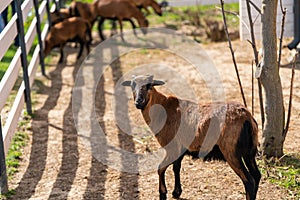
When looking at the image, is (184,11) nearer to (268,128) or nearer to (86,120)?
(86,120)

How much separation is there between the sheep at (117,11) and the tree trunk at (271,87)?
19.7 ft

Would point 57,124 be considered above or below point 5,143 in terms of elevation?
below

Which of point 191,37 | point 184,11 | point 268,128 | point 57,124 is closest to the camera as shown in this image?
point 268,128

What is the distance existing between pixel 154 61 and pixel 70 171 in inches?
156

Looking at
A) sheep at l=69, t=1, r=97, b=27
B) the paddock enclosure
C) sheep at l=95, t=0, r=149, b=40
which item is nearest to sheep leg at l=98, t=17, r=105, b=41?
sheep at l=95, t=0, r=149, b=40

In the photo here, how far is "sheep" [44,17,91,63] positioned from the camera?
32.4ft

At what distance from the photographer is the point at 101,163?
6.09m

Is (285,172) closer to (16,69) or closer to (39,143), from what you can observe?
(39,143)

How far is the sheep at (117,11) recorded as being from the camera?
1123 centimetres

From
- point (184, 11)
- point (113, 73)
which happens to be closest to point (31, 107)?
point (113, 73)

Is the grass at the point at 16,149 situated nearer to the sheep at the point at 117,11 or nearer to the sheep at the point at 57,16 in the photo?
the sheep at the point at 57,16

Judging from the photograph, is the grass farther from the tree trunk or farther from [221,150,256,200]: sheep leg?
the tree trunk

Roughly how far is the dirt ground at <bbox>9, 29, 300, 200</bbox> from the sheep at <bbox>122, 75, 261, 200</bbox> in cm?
36

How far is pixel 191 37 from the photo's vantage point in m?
11.0
